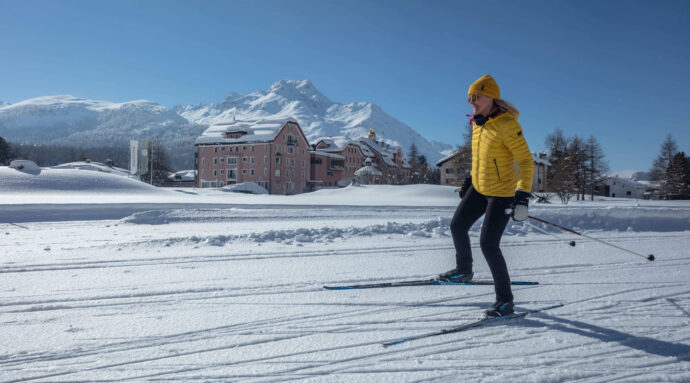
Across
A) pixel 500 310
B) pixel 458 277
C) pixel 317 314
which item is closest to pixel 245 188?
pixel 458 277

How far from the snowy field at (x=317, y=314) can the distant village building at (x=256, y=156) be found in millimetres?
47420

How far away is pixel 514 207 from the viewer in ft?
Answer: 9.95

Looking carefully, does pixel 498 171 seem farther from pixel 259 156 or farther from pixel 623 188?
pixel 623 188

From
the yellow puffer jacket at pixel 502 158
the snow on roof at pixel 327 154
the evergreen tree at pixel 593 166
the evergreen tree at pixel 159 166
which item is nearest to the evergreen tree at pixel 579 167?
the evergreen tree at pixel 593 166

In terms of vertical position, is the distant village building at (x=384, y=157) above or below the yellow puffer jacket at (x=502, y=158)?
above

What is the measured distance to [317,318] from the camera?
9.98ft

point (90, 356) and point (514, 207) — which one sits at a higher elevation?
point (514, 207)

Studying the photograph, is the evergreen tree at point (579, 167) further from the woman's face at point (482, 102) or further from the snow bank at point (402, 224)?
the woman's face at point (482, 102)

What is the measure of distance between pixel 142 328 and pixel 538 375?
2.73 m

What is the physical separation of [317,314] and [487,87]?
2467 millimetres

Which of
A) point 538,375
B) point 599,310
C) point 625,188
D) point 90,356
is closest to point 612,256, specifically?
point 599,310

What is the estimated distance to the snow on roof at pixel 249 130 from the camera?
178 ft

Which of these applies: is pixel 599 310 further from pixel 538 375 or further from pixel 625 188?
pixel 625 188

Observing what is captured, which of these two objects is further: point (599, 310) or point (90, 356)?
point (599, 310)
